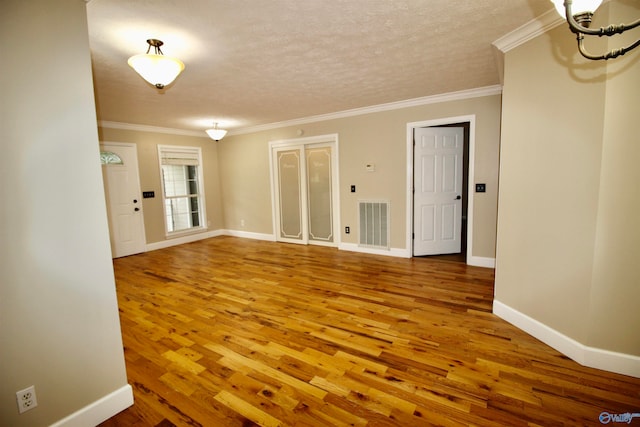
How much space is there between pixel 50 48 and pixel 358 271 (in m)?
3.76

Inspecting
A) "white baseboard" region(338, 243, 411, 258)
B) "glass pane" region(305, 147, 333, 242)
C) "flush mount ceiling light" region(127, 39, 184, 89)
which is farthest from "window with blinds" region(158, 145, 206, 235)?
"flush mount ceiling light" region(127, 39, 184, 89)

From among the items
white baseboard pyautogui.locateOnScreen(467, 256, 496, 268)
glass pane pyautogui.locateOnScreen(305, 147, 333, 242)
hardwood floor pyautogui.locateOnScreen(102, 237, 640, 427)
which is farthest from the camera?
glass pane pyautogui.locateOnScreen(305, 147, 333, 242)

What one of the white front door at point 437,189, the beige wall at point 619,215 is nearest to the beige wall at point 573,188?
the beige wall at point 619,215

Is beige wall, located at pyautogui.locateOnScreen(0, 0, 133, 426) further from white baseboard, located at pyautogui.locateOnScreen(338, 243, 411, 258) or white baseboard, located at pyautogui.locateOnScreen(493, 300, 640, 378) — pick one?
white baseboard, located at pyautogui.locateOnScreen(338, 243, 411, 258)

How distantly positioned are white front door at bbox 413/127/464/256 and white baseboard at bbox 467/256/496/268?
56 centimetres

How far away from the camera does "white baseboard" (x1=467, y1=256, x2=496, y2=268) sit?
414 centimetres

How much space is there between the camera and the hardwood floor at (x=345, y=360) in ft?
5.52

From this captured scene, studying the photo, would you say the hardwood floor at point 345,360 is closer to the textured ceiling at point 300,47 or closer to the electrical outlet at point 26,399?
the electrical outlet at point 26,399

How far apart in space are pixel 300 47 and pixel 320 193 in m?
3.39

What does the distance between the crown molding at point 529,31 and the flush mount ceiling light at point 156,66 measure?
275 centimetres

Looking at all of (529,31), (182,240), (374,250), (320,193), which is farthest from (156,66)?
(182,240)

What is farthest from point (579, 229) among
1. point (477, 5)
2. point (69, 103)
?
point (69, 103)

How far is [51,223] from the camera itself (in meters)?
1.46

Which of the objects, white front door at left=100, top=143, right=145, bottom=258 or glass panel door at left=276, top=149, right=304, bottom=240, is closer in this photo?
white front door at left=100, top=143, right=145, bottom=258
